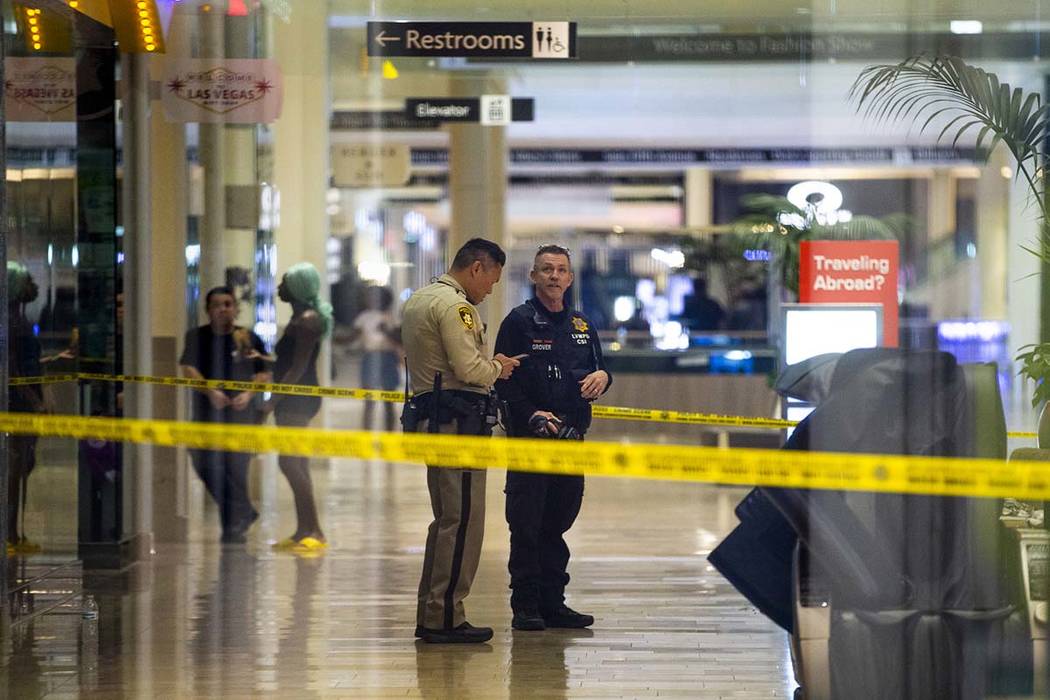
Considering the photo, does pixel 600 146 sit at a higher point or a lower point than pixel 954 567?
higher

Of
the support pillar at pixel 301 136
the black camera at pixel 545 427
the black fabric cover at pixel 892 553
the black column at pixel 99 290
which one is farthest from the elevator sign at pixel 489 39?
the black fabric cover at pixel 892 553

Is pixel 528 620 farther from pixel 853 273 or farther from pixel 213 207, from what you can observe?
pixel 213 207

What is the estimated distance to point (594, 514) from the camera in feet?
31.7

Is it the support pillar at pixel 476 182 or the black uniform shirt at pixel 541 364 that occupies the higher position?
the support pillar at pixel 476 182

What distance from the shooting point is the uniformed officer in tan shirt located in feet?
18.1

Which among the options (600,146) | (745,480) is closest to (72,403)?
(745,480)

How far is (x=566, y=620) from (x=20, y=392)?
8.08 ft

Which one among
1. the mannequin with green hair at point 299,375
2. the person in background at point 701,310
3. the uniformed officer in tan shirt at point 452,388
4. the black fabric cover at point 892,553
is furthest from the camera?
the person in background at point 701,310

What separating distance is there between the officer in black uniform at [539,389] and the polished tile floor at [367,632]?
178mm

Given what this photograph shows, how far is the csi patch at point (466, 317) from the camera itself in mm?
5496

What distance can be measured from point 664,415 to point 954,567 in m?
3.13

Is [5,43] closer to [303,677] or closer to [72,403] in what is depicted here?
[72,403]

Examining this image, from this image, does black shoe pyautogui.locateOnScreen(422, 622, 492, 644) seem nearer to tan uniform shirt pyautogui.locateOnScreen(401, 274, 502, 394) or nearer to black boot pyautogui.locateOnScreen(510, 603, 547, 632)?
black boot pyautogui.locateOnScreen(510, 603, 547, 632)

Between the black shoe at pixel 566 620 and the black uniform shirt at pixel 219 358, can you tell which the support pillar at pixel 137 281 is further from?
the black shoe at pixel 566 620
